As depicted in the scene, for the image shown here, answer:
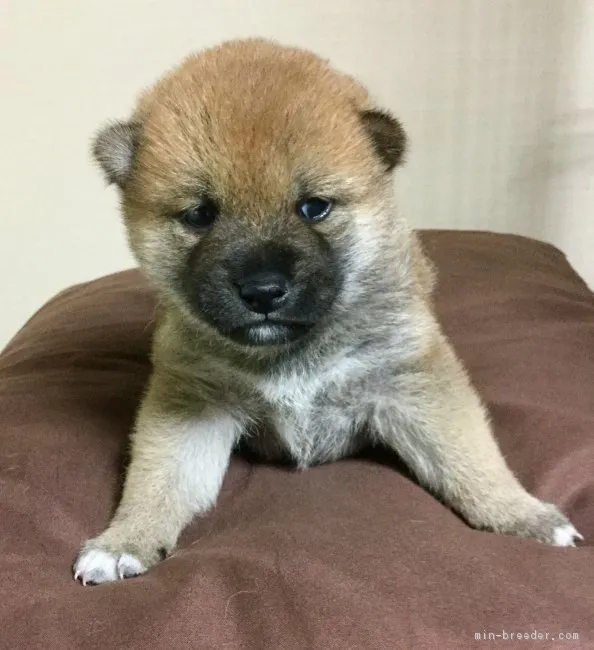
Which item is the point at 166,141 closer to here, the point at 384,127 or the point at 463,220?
the point at 384,127

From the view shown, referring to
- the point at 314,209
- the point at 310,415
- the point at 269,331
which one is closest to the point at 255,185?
the point at 314,209

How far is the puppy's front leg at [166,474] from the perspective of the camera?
4.15ft

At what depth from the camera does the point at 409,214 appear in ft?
10.3

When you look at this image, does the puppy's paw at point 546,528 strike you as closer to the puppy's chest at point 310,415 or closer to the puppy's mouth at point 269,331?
the puppy's chest at point 310,415

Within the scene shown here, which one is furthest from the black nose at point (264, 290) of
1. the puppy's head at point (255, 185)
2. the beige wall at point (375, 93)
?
the beige wall at point (375, 93)

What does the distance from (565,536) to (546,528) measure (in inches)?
1.2

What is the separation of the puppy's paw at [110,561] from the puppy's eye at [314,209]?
62 cm

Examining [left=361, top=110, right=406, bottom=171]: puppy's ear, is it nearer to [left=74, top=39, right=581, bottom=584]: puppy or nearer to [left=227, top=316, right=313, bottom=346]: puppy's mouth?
[left=74, top=39, right=581, bottom=584]: puppy

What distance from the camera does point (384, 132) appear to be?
1318mm

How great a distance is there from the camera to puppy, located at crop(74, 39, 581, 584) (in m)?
1.17

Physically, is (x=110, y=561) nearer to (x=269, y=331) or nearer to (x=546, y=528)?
(x=269, y=331)

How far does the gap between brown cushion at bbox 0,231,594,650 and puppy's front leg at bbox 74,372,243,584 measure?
0.16 feet

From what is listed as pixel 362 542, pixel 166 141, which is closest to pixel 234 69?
pixel 166 141

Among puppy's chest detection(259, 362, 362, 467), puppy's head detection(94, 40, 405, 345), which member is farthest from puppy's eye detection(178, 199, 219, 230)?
puppy's chest detection(259, 362, 362, 467)
